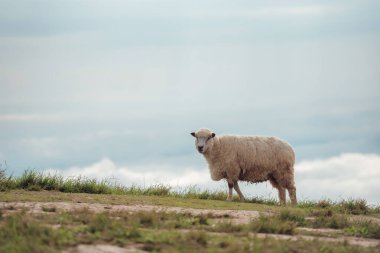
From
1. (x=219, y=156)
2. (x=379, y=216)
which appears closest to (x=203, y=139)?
(x=219, y=156)

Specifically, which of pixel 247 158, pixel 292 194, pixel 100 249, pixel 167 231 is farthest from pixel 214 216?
pixel 292 194

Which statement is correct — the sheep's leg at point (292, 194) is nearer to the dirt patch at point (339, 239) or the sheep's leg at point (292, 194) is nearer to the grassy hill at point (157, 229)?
the grassy hill at point (157, 229)

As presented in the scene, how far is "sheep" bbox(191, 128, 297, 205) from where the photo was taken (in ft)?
75.5

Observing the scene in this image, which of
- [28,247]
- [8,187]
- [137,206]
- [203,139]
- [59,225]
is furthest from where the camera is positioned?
[203,139]

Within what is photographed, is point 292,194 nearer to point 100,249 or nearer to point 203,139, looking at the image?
point 203,139

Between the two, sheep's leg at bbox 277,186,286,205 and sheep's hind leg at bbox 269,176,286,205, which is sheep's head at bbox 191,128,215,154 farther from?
sheep's leg at bbox 277,186,286,205

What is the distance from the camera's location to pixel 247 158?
23047 millimetres

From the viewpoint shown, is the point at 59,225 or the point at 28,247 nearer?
the point at 28,247

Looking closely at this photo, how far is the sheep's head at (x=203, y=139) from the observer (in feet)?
75.2

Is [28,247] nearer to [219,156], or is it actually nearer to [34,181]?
[34,181]

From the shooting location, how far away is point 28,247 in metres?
10.4

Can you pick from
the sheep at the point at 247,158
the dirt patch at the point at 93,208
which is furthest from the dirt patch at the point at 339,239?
the sheep at the point at 247,158

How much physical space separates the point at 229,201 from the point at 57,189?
4.93 meters

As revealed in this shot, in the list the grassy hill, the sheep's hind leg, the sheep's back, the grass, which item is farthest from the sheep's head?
the grass
